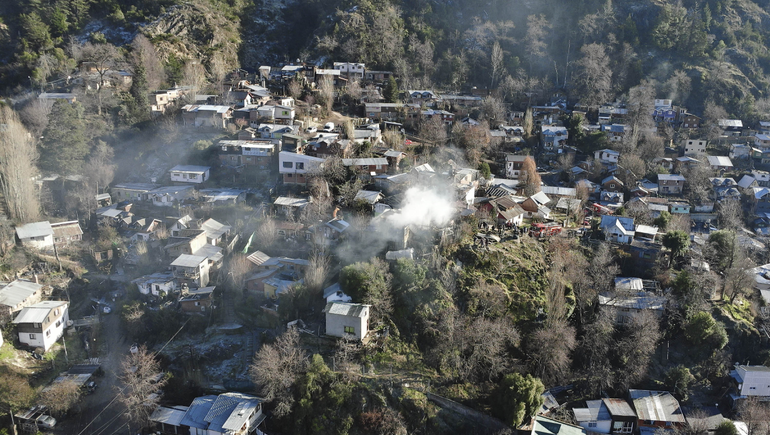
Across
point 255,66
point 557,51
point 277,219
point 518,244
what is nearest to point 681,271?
point 518,244

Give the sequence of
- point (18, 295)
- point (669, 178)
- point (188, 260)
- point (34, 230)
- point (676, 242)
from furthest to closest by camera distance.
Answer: point (669, 178)
point (676, 242)
point (34, 230)
point (188, 260)
point (18, 295)

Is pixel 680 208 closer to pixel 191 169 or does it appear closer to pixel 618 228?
pixel 618 228

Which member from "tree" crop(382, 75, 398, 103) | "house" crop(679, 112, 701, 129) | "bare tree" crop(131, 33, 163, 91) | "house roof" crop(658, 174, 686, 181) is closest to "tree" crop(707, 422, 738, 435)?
"house roof" crop(658, 174, 686, 181)

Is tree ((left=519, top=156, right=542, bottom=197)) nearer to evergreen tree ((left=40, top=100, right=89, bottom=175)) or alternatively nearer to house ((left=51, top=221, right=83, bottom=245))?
house ((left=51, top=221, right=83, bottom=245))

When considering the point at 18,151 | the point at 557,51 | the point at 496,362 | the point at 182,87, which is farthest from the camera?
the point at 557,51

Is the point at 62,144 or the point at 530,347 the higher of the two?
the point at 62,144

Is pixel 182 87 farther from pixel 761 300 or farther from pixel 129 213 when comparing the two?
pixel 761 300

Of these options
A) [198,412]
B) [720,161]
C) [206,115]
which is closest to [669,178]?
[720,161]
